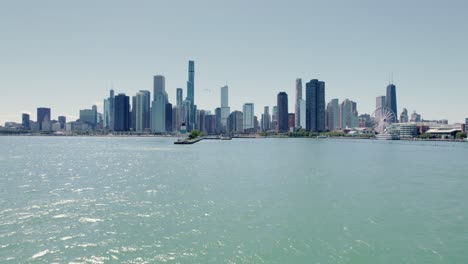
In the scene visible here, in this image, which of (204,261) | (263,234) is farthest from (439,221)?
(204,261)

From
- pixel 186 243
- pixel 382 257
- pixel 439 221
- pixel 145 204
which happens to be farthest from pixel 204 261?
pixel 439 221

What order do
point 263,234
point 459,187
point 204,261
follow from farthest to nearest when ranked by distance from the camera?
1. point 459,187
2. point 263,234
3. point 204,261

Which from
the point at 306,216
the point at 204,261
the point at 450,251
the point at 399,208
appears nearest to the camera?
the point at 204,261

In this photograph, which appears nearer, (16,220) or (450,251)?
(450,251)

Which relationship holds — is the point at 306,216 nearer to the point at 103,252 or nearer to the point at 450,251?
the point at 450,251

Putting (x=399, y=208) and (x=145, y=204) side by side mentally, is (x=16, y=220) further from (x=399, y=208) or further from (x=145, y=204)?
(x=399, y=208)

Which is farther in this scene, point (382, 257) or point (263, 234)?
point (263, 234)

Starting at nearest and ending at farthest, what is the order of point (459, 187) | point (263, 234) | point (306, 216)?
point (263, 234) → point (306, 216) → point (459, 187)

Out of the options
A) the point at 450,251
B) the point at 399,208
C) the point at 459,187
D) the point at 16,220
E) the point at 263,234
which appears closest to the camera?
the point at 450,251
